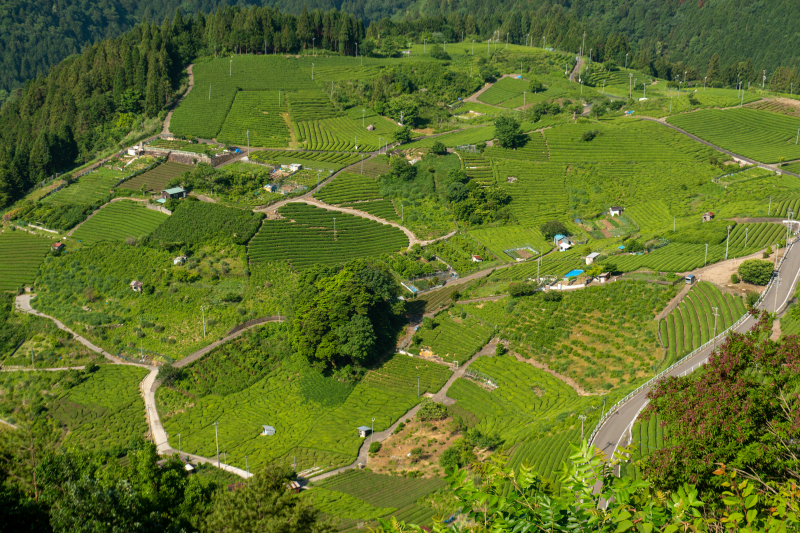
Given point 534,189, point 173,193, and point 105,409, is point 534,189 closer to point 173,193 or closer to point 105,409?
point 173,193

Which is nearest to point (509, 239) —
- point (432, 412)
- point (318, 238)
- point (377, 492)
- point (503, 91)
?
point (318, 238)

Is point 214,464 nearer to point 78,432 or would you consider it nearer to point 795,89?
point 78,432

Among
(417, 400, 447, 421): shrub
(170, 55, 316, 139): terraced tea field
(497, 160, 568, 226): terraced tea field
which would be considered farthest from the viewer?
(170, 55, 316, 139): terraced tea field

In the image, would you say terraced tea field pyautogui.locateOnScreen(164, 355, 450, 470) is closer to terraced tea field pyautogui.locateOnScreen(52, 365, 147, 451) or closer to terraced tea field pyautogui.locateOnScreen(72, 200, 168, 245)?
terraced tea field pyautogui.locateOnScreen(52, 365, 147, 451)

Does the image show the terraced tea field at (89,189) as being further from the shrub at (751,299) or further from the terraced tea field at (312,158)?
the shrub at (751,299)

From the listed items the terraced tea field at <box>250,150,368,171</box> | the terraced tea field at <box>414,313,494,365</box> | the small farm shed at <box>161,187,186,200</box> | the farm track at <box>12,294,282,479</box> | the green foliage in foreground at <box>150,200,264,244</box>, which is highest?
the terraced tea field at <box>250,150,368,171</box>

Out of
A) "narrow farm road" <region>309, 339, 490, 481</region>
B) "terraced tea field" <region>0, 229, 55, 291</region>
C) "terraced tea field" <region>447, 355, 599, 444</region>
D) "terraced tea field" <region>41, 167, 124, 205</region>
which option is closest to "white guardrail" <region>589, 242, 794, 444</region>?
"terraced tea field" <region>447, 355, 599, 444</region>
